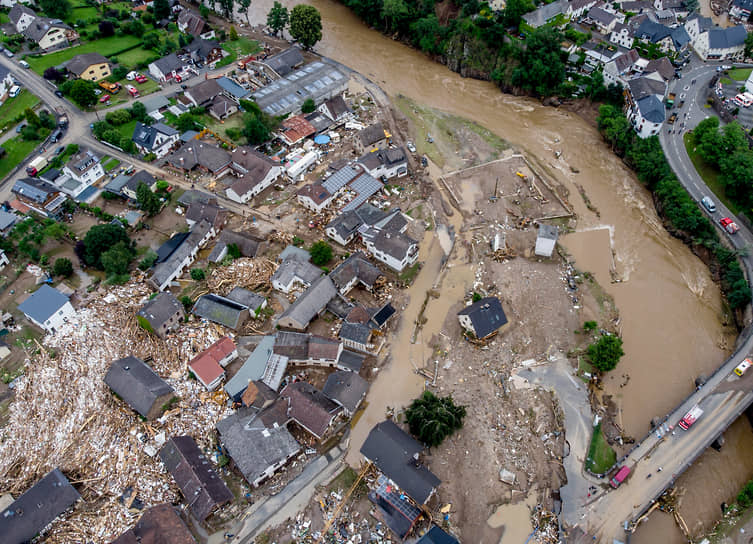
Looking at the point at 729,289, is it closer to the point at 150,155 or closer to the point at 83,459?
the point at 83,459

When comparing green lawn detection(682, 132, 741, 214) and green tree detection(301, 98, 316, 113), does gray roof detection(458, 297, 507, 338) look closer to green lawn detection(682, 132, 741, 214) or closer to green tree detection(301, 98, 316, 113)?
green lawn detection(682, 132, 741, 214)

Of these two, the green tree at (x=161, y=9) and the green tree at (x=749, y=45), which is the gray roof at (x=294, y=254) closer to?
the green tree at (x=161, y=9)

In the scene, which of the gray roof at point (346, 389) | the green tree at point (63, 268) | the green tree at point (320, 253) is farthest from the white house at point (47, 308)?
the gray roof at point (346, 389)

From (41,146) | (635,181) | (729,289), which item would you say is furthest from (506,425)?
(41,146)

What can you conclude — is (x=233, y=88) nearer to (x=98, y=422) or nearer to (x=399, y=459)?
(x=98, y=422)

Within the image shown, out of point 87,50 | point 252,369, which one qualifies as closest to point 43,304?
point 252,369

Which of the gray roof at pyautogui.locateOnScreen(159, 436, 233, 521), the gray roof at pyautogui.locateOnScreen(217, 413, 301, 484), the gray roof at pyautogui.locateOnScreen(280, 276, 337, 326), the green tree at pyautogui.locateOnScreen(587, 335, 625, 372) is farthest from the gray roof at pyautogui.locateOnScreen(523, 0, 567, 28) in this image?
the gray roof at pyautogui.locateOnScreen(159, 436, 233, 521)

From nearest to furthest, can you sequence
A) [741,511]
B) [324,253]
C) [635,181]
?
1. [741,511]
2. [324,253]
3. [635,181]
